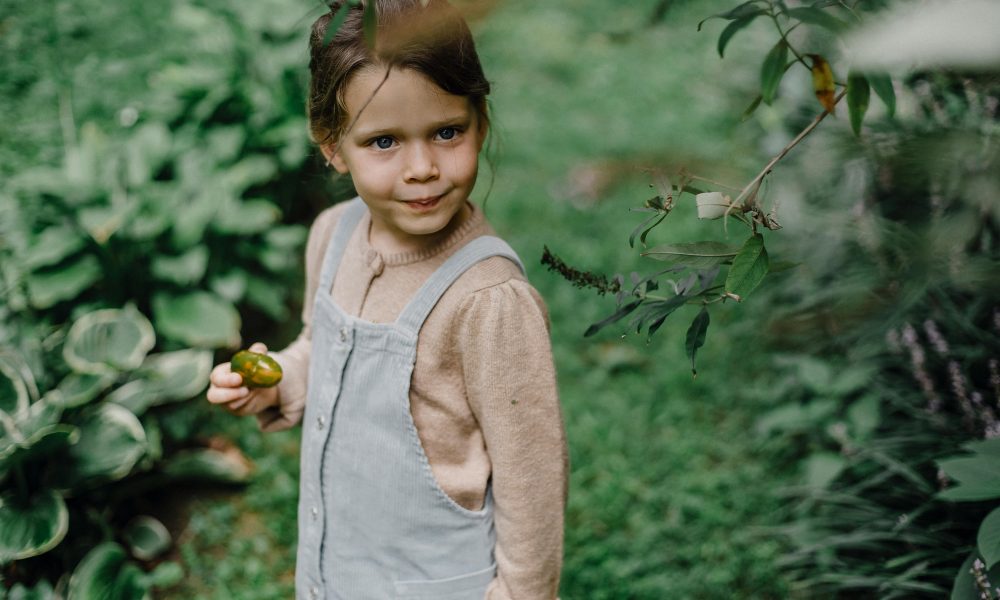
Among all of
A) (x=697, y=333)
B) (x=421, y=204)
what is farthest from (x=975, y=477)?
(x=421, y=204)

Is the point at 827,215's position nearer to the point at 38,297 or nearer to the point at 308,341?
the point at 308,341

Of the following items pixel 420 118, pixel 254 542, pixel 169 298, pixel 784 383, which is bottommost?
pixel 254 542

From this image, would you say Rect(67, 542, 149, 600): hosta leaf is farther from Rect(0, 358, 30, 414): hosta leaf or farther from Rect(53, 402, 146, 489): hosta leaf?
Rect(0, 358, 30, 414): hosta leaf

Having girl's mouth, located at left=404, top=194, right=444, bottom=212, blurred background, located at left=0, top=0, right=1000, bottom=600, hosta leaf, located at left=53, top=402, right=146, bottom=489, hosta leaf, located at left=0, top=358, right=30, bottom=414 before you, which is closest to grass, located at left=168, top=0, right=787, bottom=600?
blurred background, located at left=0, top=0, right=1000, bottom=600

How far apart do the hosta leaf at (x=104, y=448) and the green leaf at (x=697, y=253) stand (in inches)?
68.0

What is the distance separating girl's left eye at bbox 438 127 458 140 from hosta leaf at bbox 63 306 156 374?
1526 millimetres

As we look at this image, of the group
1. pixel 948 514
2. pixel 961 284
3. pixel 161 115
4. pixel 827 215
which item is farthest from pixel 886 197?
pixel 161 115

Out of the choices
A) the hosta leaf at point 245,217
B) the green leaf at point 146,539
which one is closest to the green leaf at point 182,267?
the hosta leaf at point 245,217

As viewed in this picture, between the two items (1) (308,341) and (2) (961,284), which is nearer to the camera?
(1) (308,341)

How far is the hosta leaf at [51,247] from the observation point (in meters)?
2.66

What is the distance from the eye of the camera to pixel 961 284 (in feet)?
7.91

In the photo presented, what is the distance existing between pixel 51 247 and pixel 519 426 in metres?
1.99

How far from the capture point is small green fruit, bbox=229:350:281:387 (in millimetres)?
1542

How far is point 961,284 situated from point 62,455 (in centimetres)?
246
